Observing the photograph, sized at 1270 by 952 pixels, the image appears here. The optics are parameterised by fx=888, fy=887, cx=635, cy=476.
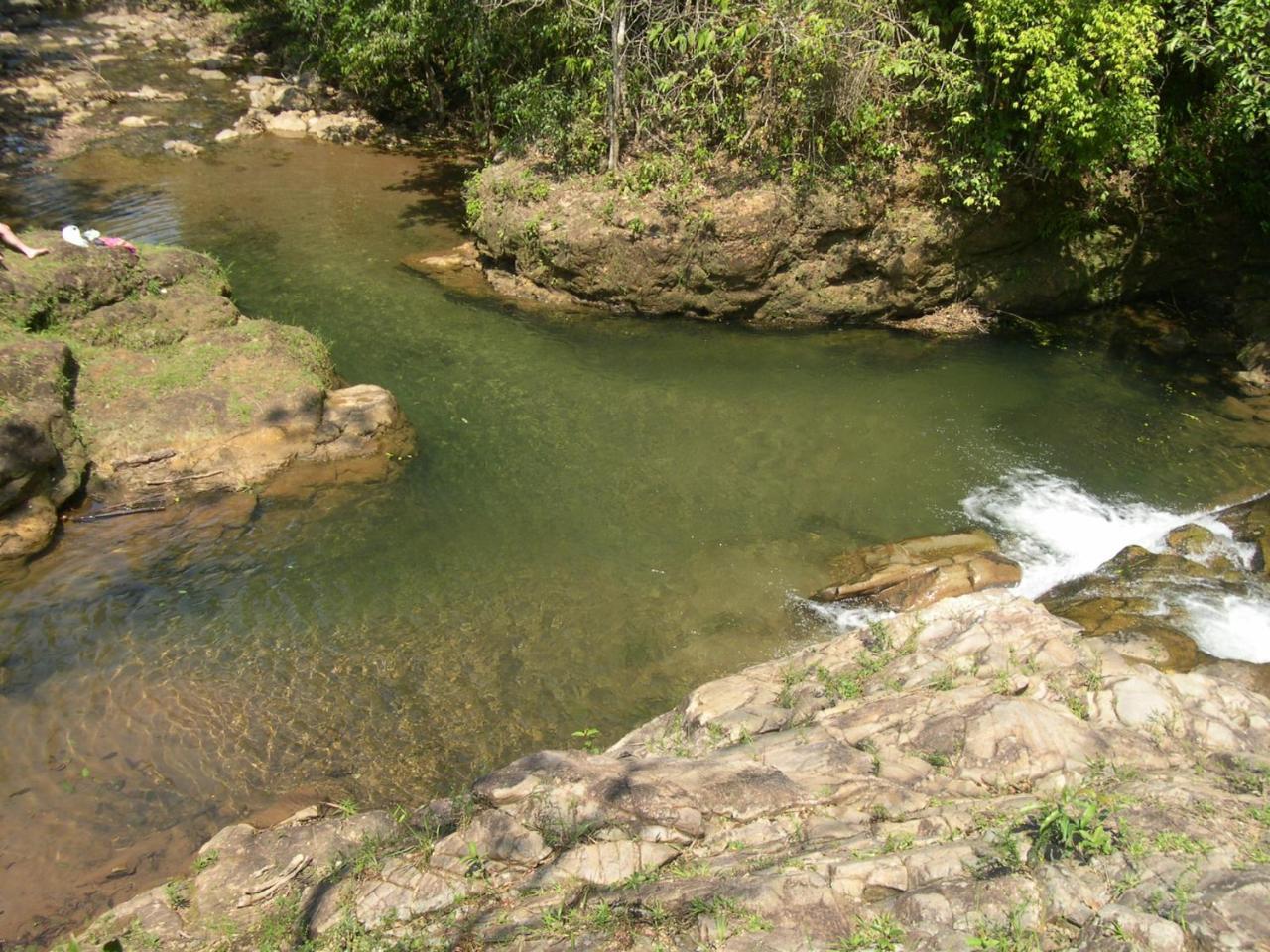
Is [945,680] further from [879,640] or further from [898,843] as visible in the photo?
[898,843]

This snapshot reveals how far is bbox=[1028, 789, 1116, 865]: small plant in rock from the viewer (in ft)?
14.1

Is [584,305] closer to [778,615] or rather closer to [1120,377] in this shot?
[778,615]

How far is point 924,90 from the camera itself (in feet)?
41.1

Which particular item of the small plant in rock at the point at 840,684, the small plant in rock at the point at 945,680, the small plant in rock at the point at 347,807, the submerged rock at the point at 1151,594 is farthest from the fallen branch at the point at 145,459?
the submerged rock at the point at 1151,594

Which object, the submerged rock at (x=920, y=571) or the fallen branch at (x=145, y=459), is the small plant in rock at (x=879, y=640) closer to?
the submerged rock at (x=920, y=571)

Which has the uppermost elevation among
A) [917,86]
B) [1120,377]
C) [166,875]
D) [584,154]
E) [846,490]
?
[917,86]

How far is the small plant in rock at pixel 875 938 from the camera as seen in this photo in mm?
4078

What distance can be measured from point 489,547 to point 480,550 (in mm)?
100

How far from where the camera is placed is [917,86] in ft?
41.4

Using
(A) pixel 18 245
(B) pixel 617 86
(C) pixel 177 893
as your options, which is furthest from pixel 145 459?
(B) pixel 617 86

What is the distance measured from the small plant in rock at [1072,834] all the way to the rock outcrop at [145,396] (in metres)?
7.68

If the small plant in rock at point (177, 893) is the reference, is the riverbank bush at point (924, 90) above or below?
above

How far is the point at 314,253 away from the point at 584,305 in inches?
192

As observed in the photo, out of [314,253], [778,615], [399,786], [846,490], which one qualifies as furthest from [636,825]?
[314,253]
